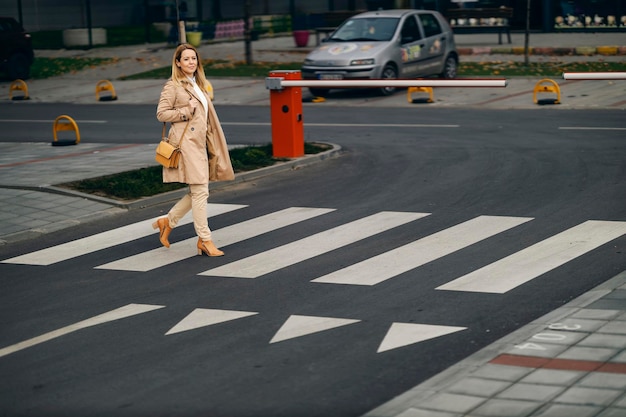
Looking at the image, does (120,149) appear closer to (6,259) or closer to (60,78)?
(6,259)

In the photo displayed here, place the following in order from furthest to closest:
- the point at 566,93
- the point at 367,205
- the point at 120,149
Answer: the point at 566,93
the point at 120,149
the point at 367,205

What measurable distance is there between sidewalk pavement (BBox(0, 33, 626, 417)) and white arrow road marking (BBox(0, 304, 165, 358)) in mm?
2817

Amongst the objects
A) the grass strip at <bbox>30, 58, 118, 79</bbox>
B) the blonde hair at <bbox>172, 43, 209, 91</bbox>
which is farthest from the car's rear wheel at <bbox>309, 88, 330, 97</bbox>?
the blonde hair at <bbox>172, 43, 209, 91</bbox>

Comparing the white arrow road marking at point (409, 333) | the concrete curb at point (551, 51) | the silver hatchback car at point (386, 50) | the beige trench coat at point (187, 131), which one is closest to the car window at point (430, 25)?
the silver hatchback car at point (386, 50)

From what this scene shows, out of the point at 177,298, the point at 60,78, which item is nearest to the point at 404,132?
the point at 177,298

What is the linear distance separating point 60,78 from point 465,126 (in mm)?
16723

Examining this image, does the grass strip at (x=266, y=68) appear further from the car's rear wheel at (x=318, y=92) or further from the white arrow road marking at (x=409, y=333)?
the white arrow road marking at (x=409, y=333)

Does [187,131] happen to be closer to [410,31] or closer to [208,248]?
[208,248]

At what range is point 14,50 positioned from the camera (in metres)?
31.9

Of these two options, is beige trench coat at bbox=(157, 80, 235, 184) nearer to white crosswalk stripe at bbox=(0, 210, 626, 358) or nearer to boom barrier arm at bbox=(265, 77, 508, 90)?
white crosswalk stripe at bbox=(0, 210, 626, 358)

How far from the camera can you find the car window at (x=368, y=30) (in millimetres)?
25391

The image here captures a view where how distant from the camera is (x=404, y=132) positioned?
62.5 feet

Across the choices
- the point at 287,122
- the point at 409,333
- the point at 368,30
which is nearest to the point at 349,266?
the point at 409,333

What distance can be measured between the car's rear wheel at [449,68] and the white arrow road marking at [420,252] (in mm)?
15656
